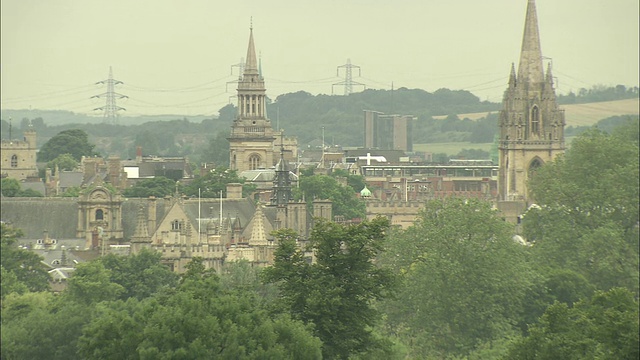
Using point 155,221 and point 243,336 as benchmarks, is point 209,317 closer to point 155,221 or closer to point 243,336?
point 243,336

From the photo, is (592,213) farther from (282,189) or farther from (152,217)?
(152,217)

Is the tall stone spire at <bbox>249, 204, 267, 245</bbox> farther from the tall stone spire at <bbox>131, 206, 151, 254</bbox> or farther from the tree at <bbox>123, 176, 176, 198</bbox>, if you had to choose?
the tree at <bbox>123, 176, 176, 198</bbox>

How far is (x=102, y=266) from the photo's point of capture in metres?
110

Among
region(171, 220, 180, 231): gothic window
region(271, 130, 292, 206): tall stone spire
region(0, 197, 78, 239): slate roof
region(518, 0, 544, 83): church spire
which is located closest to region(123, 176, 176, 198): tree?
region(271, 130, 292, 206): tall stone spire

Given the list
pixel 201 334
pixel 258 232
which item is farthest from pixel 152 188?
pixel 201 334

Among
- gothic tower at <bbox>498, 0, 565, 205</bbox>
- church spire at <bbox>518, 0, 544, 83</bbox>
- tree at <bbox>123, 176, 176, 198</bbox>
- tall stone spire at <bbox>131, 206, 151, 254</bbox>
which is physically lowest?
tall stone spire at <bbox>131, 206, 151, 254</bbox>

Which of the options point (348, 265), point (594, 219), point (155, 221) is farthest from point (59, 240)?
point (348, 265)

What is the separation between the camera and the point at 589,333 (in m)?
70.9

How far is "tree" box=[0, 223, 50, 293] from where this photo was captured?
11231 cm

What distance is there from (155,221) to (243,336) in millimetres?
63936

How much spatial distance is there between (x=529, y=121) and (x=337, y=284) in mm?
113139

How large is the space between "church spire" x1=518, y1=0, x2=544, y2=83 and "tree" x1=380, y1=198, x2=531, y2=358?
7300 cm

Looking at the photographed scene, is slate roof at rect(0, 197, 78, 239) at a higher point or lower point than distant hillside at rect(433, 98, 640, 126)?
lower

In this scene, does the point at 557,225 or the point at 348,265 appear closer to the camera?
the point at 348,265
